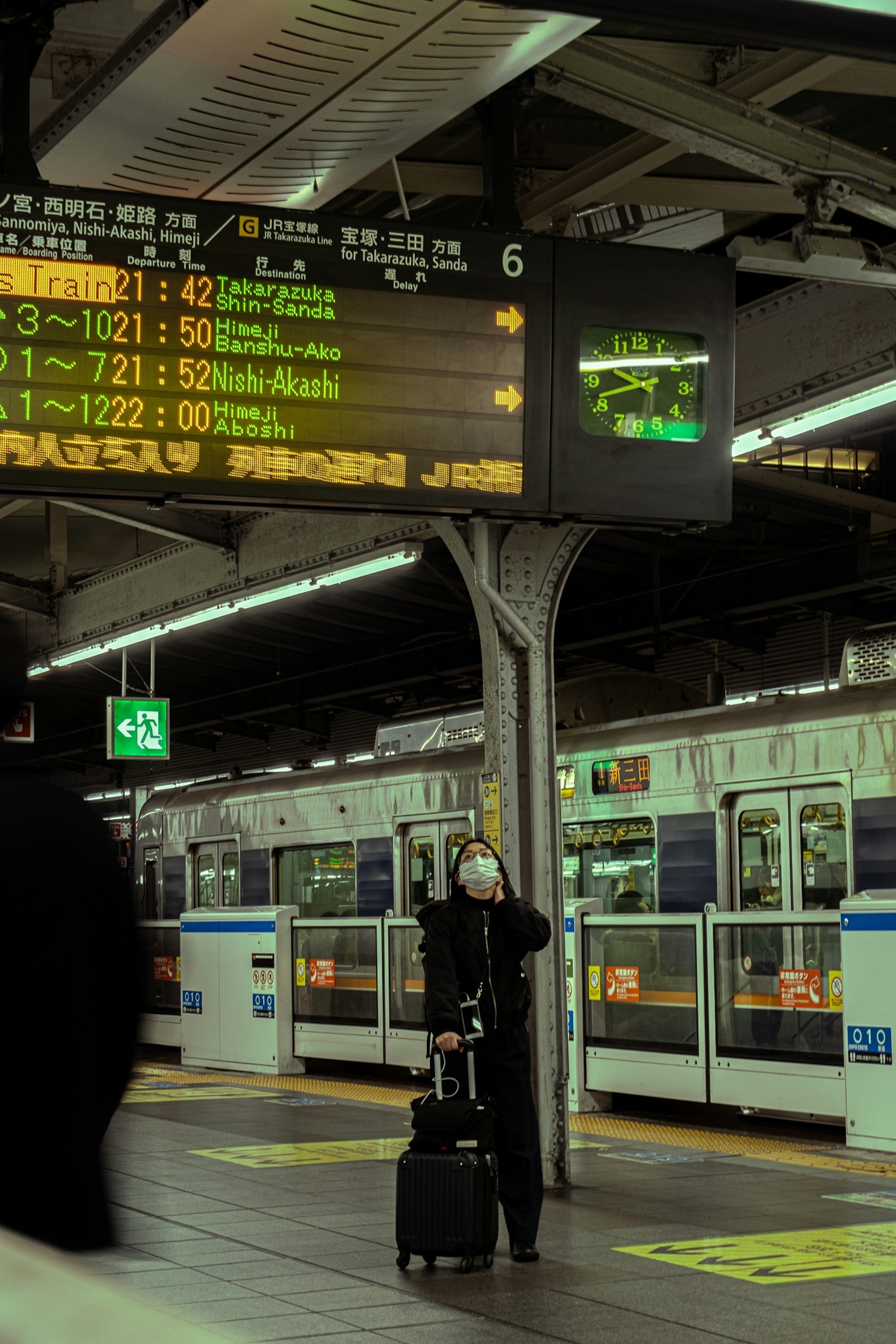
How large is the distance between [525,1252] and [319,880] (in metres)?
10.3

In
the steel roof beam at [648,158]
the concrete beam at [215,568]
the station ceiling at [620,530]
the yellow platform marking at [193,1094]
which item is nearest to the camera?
the station ceiling at [620,530]

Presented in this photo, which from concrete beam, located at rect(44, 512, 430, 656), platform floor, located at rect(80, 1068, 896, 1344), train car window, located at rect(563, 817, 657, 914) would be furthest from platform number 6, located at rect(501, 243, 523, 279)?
train car window, located at rect(563, 817, 657, 914)

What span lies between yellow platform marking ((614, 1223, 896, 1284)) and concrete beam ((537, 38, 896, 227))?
462cm

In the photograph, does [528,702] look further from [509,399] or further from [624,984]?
[624,984]

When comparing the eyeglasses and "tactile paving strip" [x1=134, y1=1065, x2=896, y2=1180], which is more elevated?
the eyeglasses

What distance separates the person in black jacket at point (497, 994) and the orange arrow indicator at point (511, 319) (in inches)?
86.9

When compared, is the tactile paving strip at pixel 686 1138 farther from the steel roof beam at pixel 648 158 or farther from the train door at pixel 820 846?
the steel roof beam at pixel 648 158

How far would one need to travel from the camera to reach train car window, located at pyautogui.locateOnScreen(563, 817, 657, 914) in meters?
12.9

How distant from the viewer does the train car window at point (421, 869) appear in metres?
15.1

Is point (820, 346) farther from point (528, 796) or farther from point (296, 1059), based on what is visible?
point (296, 1059)

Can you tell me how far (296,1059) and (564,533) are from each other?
8518 millimetres

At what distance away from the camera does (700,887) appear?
12297 mm

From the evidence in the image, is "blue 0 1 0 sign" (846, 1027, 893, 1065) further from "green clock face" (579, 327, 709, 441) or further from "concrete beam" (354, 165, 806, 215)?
"concrete beam" (354, 165, 806, 215)

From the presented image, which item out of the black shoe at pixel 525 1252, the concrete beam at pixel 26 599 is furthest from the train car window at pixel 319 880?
the black shoe at pixel 525 1252
